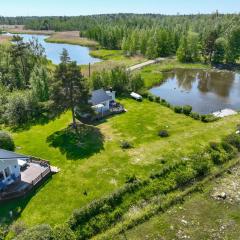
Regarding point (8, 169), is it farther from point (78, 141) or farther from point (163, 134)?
point (163, 134)

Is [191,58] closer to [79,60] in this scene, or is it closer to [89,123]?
[79,60]

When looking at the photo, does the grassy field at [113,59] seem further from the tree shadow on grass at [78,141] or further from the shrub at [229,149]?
the shrub at [229,149]

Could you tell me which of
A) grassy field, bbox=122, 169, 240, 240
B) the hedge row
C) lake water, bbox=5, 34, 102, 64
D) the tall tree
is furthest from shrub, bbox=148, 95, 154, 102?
lake water, bbox=5, 34, 102, 64

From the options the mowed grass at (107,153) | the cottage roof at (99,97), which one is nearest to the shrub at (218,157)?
the mowed grass at (107,153)

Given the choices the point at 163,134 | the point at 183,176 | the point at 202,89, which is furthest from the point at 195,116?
the point at 202,89

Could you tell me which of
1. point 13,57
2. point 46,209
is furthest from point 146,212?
point 13,57

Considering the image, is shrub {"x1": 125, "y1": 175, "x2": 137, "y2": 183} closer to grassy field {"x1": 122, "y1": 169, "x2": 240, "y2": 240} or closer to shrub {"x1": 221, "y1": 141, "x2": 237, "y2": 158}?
grassy field {"x1": 122, "y1": 169, "x2": 240, "y2": 240}

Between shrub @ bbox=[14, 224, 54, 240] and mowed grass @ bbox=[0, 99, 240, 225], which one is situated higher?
shrub @ bbox=[14, 224, 54, 240]
